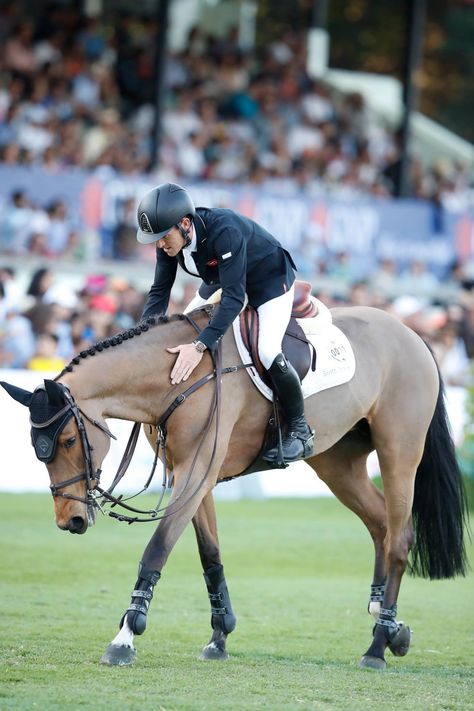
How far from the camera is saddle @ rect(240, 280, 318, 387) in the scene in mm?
7340

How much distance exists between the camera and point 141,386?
6953mm

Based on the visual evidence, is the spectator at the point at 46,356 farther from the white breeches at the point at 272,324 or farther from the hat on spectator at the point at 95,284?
the white breeches at the point at 272,324

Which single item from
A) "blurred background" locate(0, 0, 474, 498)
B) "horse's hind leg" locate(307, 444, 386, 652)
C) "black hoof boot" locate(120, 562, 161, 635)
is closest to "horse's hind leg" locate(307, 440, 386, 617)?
"horse's hind leg" locate(307, 444, 386, 652)

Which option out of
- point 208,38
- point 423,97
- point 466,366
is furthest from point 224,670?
point 423,97

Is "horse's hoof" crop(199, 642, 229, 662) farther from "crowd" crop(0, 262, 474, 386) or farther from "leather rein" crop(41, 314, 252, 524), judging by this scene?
"crowd" crop(0, 262, 474, 386)

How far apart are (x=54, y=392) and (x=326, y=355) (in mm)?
2094

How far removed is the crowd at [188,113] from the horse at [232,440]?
12551 mm

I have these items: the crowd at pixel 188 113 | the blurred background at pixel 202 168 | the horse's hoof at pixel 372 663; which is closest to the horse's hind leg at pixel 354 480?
the horse's hoof at pixel 372 663

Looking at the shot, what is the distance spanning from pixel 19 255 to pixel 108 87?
5.54m

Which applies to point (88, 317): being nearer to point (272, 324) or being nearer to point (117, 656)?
point (272, 324)

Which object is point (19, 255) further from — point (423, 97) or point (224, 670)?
point (423, 97)

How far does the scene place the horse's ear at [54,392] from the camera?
6465 mm

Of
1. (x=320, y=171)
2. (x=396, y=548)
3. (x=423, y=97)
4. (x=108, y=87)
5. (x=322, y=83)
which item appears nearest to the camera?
(x=396, y=548)

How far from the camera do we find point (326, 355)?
25.7 ft
